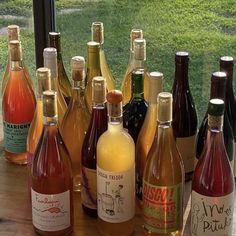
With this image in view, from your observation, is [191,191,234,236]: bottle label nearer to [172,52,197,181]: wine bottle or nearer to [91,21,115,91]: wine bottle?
[172,52,197,181]: wine bottle

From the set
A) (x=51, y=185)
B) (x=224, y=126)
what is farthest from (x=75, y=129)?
(x=224, y=126)

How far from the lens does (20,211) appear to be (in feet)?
3.27

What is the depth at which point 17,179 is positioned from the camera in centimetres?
110

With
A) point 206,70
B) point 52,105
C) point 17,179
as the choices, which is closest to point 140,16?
point 206,70

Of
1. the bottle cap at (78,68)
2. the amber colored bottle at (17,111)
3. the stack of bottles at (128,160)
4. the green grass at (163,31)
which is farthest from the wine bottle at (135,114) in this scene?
the green grass at (163,31)

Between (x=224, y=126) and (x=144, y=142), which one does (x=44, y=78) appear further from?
(x=224, y=126)

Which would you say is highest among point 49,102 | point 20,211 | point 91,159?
point 49,102

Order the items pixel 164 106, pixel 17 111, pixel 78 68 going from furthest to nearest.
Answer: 1. pixel 17 111
2. pixel 78 68
3. pixel 164 106

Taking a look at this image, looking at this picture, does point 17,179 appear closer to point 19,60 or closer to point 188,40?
point 19,60

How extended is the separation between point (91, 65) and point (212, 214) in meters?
0.39

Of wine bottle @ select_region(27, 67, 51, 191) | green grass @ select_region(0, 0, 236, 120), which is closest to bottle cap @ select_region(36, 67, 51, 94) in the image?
wine bottle @ select_region(27, 67, 51, 191)

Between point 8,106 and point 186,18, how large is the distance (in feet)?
2.10

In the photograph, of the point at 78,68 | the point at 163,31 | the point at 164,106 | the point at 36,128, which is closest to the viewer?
the point at 164,106

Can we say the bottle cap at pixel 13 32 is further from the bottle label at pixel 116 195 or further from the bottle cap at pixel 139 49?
the bottle label at pixel 116 195
